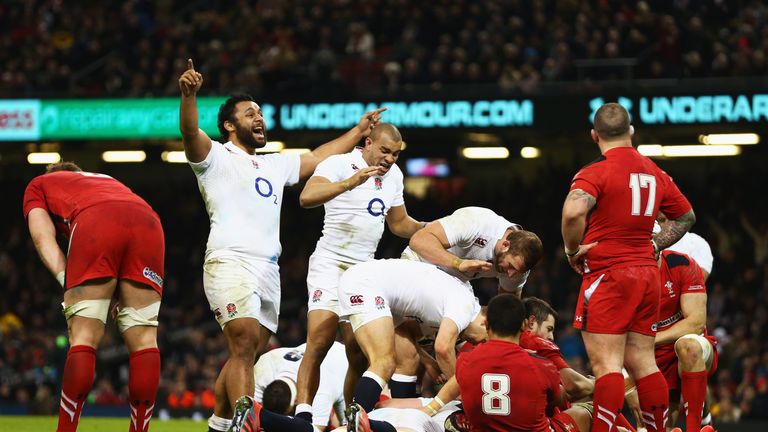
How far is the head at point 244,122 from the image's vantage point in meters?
8.27

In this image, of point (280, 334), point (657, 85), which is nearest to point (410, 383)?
point (657, 85)

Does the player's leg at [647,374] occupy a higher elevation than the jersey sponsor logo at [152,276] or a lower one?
lower

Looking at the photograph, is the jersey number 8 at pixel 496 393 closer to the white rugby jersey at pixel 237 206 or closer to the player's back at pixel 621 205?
the player's back at pixel 621 205

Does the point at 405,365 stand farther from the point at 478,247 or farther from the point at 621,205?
the point at 621,205

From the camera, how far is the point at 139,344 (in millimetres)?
6734

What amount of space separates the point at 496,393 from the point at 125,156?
2004cm

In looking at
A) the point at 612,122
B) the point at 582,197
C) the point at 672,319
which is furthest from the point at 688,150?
the point at 582,197

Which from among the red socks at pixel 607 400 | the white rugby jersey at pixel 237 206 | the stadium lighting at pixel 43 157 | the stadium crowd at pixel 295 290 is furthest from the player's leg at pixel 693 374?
the stadium lighting at pixel 43 157

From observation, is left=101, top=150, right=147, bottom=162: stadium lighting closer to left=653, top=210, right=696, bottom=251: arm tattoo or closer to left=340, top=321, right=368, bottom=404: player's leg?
left=340, top=321, right=368, bottom=404: player's leg

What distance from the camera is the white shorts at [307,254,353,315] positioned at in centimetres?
850

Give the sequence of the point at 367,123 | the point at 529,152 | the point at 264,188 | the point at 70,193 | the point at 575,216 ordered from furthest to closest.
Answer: the point at 529,152 → the point at 367,123 → the point at 264,188 → the point at 575,216 → the point at 70,193

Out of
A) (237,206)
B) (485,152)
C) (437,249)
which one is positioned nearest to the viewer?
(237,206)

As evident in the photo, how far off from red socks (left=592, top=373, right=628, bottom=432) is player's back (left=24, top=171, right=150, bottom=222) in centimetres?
317

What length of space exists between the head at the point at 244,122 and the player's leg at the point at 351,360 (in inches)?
62.6
